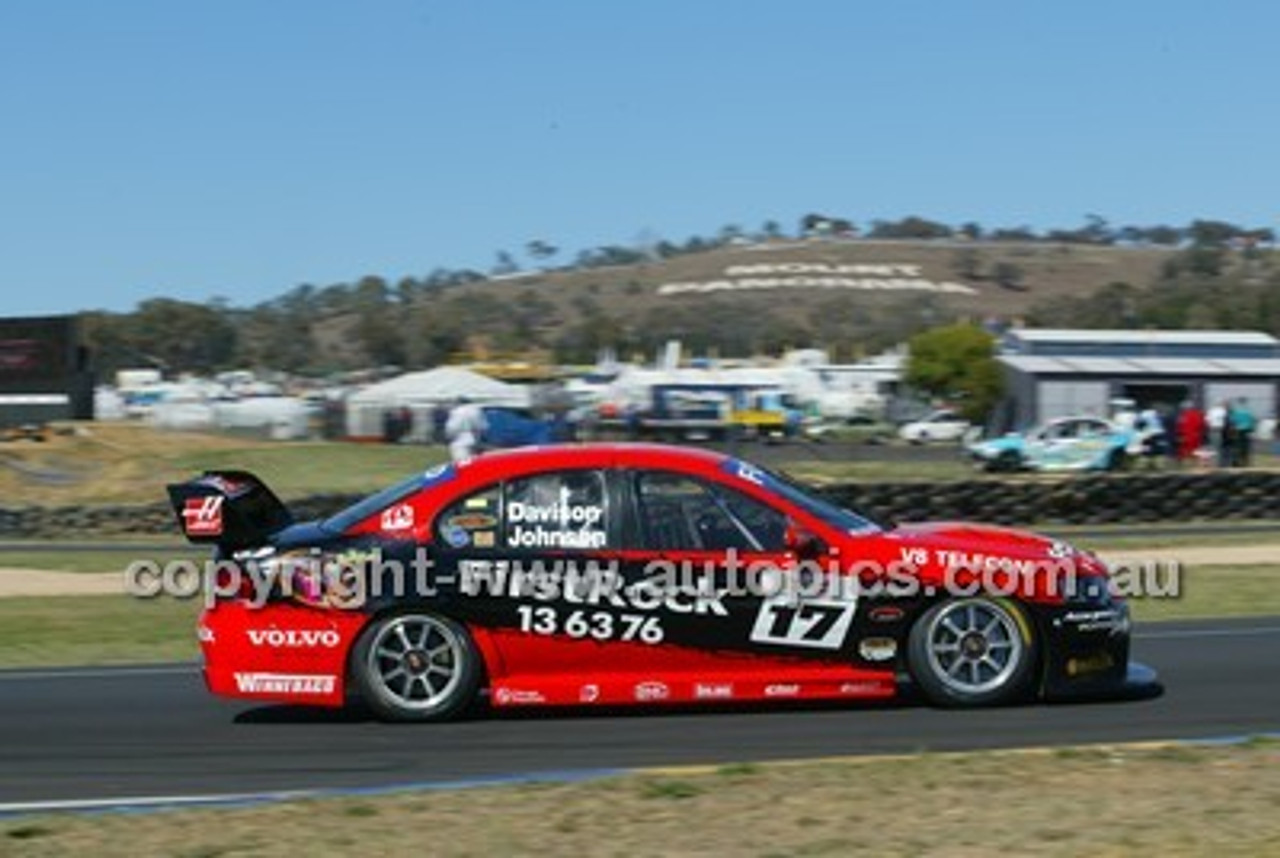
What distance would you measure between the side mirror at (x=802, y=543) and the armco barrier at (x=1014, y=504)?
46.9 feet

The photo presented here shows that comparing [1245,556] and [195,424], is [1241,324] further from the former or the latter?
[1245,556]

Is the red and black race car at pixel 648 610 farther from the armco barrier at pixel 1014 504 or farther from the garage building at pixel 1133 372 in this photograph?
the garage building at pixel 1133 372

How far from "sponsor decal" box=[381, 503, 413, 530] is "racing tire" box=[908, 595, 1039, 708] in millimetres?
2540

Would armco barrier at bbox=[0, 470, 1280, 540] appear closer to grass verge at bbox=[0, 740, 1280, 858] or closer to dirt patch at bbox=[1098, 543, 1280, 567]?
dirt patch at bbox=[1098, 543, 1280, 567]

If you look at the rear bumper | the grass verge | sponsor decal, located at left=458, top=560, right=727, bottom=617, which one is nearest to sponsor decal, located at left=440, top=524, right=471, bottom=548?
sponsor decal, located at left=458, top=560, right=727, bottom=617

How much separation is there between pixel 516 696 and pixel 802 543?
1.58m

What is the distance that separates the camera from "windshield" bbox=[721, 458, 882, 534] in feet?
32.3

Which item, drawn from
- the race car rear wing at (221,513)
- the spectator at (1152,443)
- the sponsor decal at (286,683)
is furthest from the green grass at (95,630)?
the spectator at (1152,443)

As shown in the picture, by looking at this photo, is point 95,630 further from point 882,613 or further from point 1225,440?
point 1225,440

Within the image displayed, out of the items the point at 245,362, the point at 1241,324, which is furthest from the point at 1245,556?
the point at 245,362

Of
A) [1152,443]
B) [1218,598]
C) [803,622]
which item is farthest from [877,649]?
[1152,443]

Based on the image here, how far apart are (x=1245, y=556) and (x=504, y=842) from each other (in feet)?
51.7

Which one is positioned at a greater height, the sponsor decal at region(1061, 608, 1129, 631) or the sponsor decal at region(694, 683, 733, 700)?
the sponsor decal at region(1061, 608, 1129, 631)

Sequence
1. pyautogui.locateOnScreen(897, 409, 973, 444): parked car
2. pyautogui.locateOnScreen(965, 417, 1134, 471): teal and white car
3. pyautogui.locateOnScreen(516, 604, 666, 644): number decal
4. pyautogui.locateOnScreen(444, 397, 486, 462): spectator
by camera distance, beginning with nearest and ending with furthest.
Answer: pyautogui.locateOnScreen(516, 604, 666, 644): number decal
pyautogui.locateOnScreen(444, 397, 486, 462): spectator
pyautogui.locateOnScreen(965, 417, 1134, 471): teal and white car
pyautogui.locateOnScreen(897, 409, 973, 444): parked car
